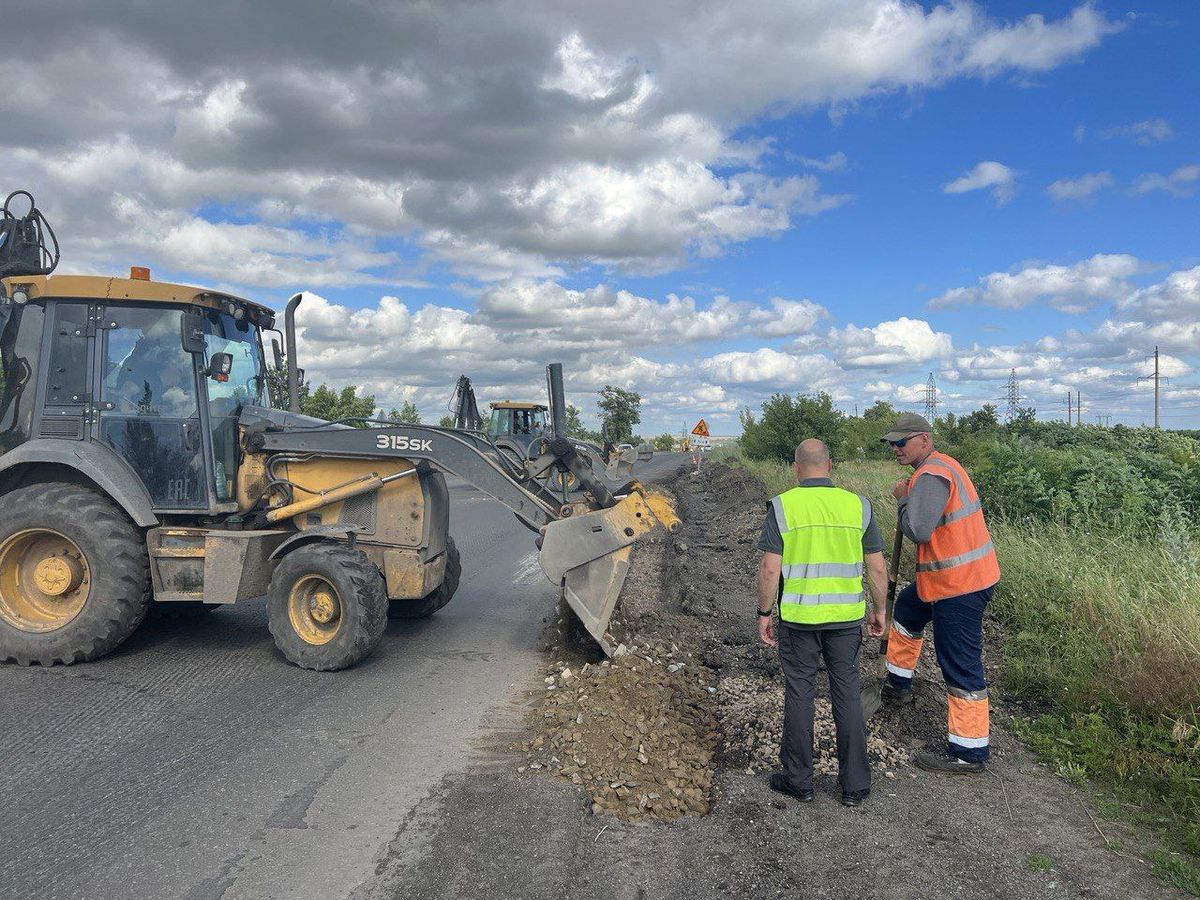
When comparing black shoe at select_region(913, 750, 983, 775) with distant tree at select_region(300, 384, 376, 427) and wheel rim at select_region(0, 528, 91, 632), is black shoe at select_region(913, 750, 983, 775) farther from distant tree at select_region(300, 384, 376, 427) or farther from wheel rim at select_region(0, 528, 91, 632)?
distant tree at select_region(300, 384, 376, 427)

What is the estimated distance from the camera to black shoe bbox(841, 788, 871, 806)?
4290mm

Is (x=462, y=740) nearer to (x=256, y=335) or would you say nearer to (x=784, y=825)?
(x=784, y=825)

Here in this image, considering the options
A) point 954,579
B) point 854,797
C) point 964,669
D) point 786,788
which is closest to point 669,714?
point 786,788

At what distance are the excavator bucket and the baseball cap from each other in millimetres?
2212

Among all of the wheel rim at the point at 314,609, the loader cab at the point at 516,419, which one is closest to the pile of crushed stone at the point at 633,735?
the wheel rim at the point at 314,609

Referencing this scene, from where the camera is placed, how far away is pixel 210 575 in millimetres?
6820

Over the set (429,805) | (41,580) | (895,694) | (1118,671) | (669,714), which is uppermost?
(41,580)

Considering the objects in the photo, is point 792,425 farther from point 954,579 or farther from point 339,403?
point 954,579

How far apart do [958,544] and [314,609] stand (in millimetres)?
4669

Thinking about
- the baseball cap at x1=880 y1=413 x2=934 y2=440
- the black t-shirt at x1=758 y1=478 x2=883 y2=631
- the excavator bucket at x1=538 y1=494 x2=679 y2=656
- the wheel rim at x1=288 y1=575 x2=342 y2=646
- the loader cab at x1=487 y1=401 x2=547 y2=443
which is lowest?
the wheel rim at x1=288 y1=575 x2=342 y2=646

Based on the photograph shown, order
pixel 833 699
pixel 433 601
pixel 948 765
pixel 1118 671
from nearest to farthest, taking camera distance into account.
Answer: pixel 833 699
pixel 948 765
pixel 1118 671
pixel 433 601

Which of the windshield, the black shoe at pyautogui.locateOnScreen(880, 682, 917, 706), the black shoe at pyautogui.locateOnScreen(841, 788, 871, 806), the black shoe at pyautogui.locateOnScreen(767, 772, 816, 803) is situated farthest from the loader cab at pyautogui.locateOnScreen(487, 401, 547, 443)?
the black shoe at pyautogui.locateOnScreen(841, 788, 871, 806)

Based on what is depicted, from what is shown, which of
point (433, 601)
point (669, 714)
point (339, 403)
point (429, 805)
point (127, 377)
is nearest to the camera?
point (429, 805)

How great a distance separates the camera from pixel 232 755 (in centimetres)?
488
